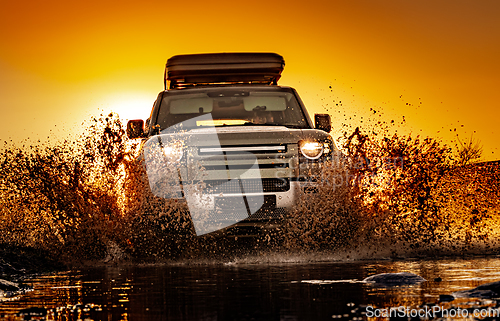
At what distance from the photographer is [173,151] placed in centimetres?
762

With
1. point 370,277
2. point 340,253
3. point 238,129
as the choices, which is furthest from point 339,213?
point 370,277

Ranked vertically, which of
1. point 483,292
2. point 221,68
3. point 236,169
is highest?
point 221,68

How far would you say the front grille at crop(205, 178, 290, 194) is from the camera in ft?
24.6

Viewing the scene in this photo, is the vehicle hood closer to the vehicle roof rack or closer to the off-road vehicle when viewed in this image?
the off-road vehicle

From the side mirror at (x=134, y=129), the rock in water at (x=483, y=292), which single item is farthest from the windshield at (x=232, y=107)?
the rock in water at (x=483, y=292)

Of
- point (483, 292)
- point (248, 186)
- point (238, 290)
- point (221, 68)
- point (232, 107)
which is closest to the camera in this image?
point (483, 292)

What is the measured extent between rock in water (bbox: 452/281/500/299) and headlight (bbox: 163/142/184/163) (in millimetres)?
3449

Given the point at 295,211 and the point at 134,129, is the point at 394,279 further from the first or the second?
the point at 134,129

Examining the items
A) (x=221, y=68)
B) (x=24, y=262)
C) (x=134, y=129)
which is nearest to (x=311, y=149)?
(x=134, y=129)

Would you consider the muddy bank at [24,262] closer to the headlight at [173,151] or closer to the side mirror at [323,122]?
the headlight at [173,151]

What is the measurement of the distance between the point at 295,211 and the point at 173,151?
4.63 ft

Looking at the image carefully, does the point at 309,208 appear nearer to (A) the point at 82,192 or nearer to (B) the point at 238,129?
(B) the point at 238,129

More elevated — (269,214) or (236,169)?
(236,169)

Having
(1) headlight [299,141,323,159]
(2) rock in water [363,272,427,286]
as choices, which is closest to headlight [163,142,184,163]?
(1) headlight [299,141,323,159]
